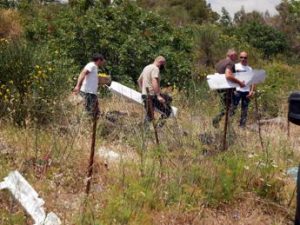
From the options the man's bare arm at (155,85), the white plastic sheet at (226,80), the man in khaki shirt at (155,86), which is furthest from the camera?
the man's bare arm at (155,85)

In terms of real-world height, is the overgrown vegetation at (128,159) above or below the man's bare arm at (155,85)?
below

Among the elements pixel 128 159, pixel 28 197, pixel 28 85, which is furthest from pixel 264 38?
pixel 28 197

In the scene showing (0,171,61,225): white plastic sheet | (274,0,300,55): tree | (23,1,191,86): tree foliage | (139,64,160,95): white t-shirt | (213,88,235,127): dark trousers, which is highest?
(274,0,300,55): tree

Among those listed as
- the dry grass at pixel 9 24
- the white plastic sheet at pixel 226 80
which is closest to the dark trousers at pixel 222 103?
the white plastic sheet at pixel 226 80

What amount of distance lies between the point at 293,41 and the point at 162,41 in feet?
78.2

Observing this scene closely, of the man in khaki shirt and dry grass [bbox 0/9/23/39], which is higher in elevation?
dry grass [bbox 0/9/23/39]

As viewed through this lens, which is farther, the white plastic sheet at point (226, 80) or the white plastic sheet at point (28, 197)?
the white plastic sheet at point (226, 80)

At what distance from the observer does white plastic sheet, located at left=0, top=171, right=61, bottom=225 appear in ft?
14.6

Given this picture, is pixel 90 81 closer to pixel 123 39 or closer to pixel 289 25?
pixel 123 39

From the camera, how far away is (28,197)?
475 cm

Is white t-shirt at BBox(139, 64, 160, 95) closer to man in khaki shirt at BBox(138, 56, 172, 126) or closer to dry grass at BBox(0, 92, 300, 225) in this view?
man in khaki shirt at BBox(138, 56, 172, 126)

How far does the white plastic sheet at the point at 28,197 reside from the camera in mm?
4454

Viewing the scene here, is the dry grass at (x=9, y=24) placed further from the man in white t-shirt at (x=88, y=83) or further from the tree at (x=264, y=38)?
the tree at (x=264, y=38)

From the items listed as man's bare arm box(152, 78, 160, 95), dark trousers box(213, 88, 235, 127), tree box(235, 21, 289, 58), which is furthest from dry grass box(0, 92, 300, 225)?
tree box(235, 21, 289, 58)
